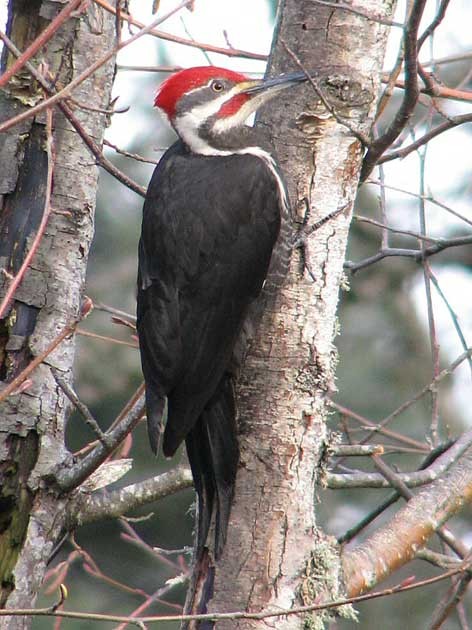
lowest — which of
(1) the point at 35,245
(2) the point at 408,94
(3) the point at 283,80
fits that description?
(1) the point at 35,245

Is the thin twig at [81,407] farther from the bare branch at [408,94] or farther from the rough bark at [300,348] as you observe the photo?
the bare branch at [408,94]

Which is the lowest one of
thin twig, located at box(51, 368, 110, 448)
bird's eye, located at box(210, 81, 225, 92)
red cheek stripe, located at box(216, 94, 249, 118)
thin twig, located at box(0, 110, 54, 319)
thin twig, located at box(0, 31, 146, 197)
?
thin twig, located at box(51, 368, 110, 448)

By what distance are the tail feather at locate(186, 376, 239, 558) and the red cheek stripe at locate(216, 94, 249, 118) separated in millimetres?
969

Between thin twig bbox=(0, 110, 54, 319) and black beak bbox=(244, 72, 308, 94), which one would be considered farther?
black beak bbox=(244, 72, 308, 94)

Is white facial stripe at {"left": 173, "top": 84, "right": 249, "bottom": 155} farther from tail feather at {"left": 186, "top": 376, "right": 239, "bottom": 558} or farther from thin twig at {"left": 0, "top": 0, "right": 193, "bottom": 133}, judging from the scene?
thin twig at {"left": 0, "top": 0, "right": 193, "bottom": 133}

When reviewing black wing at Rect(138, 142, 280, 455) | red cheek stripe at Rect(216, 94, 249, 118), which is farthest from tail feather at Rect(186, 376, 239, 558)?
red cheek stripe at Rect(216, 94, 249, 118)

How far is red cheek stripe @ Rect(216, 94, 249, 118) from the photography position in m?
3.29

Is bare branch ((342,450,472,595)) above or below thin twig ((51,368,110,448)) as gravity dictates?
below

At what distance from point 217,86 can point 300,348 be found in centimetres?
110

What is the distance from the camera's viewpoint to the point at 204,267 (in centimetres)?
307

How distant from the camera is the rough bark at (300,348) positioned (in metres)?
2.55

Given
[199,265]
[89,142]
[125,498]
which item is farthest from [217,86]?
[125,498]

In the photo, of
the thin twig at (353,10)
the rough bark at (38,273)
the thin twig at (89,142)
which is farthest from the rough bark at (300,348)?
the rough bark at (38,273)

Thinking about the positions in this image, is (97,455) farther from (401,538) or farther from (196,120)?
(196,120)
